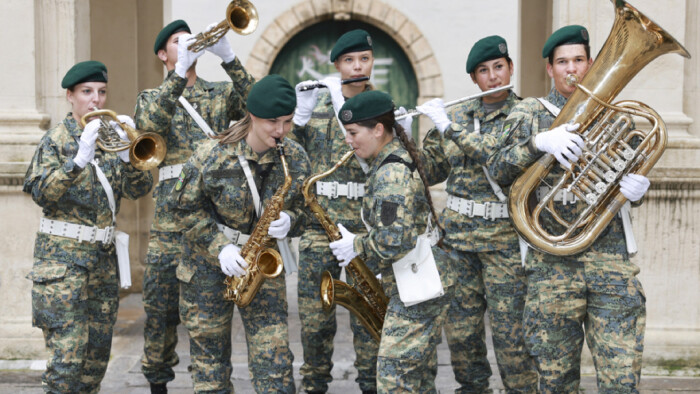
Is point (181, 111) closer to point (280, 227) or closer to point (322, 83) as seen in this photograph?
point (322, 83)

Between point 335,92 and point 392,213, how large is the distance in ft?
5.37

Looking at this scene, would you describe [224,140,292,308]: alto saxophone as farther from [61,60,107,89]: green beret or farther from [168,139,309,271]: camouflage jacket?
[61,60,107,89]: green beret

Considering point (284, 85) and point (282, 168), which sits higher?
point (284, 85)

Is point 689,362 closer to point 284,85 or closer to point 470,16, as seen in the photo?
point 284,85

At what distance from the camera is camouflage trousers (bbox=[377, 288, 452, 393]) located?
5.08 m

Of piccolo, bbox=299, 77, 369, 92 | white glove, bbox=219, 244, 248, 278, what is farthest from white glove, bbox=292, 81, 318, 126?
white glove, bbox=219, 244, 248, 278

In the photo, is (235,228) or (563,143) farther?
(235,228)

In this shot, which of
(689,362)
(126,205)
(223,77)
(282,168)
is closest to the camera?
(282,168)

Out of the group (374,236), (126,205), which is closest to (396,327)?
(374,236)

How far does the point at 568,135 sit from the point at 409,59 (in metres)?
9.28

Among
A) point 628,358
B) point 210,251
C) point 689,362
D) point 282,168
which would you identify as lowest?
point 689,362

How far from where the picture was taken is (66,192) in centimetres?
579

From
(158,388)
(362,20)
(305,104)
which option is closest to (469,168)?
(305,104)

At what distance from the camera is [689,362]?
716 cm
